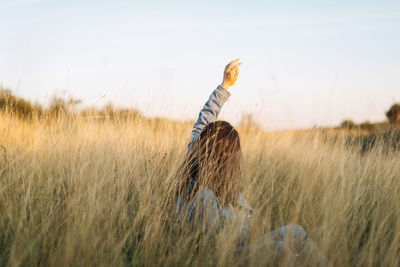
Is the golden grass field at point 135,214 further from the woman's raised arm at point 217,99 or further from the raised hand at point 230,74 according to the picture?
the raised hand at point 230,74

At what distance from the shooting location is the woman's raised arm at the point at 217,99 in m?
2.58

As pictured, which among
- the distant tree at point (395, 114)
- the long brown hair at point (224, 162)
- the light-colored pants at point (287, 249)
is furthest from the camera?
the distant tree at point (395, 114)

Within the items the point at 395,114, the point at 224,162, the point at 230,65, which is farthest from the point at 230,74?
the point at 395,114

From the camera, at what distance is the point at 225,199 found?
219 centimetres

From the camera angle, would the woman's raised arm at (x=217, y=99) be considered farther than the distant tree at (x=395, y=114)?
No

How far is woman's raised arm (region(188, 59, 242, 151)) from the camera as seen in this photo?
2580mm

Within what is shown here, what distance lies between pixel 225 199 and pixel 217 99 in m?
0.83

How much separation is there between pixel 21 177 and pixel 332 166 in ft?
11.5

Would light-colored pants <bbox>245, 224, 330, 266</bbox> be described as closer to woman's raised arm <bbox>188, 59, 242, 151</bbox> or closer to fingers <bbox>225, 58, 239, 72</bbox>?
woman's raised arm <bbox>188, 59, 242, 151</bbox>

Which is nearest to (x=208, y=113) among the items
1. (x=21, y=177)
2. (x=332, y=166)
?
(x=21, y=177)

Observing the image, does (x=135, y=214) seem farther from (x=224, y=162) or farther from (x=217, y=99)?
(x=217, y=99)

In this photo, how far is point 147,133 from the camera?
149 inches

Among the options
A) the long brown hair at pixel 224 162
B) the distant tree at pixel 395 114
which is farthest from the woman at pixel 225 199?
the distant tree at pixel 395 114

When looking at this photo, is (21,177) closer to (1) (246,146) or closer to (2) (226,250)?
(2) (226,250)
